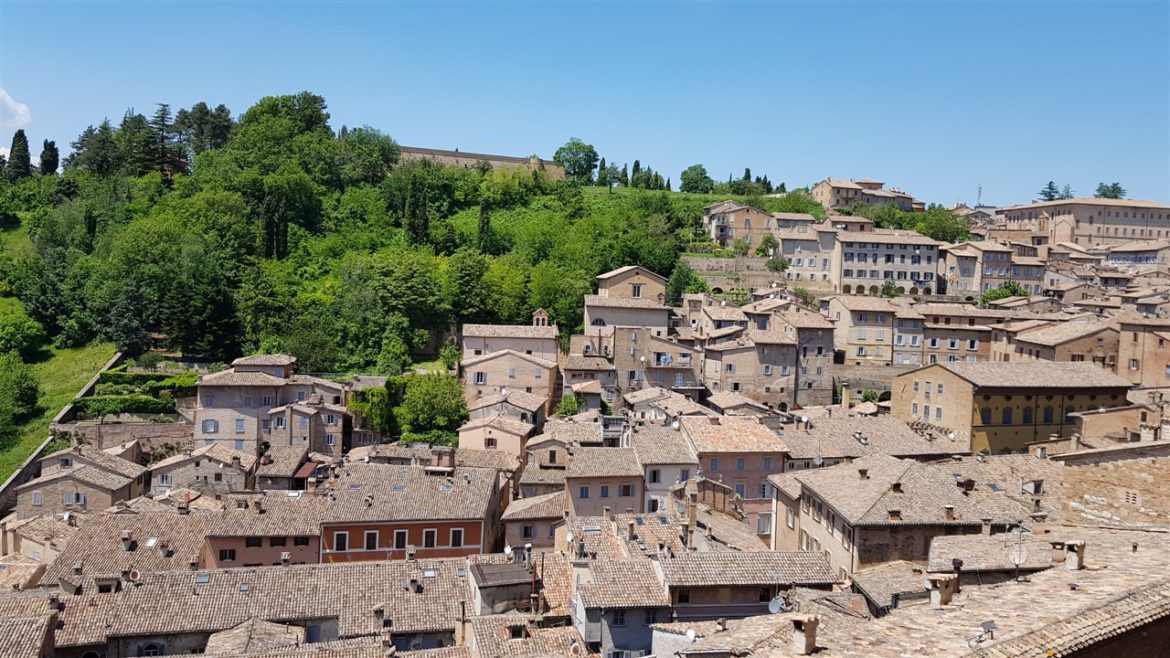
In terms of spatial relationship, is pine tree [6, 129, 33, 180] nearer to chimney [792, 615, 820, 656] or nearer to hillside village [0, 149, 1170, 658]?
hillside village [0, 149, 1170, 658]

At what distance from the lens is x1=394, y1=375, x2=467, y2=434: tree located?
46.2 meters

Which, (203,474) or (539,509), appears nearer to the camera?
(539,509)

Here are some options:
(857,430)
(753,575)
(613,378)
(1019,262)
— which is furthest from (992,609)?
(1019,262)

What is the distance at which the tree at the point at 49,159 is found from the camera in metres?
88.4

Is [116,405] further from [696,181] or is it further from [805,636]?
[696,181]

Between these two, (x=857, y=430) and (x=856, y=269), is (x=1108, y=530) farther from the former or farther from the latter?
(x=856, y=269)

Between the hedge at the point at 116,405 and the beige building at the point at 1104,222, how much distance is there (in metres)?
85.0

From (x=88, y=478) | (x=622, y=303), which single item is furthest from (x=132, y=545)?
(x=622, y=303)

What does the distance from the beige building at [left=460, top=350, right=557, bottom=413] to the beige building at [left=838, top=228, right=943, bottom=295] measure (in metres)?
31.9

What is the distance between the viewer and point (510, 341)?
170 feet

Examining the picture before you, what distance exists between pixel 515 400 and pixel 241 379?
13.6m

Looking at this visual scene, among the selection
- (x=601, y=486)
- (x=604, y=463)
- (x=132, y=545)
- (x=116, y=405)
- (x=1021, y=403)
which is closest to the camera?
(x=132, y=545)

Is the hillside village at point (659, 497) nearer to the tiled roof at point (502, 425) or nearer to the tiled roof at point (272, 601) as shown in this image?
the tiled roof at point (272, 601)

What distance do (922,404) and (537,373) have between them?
1999cm
